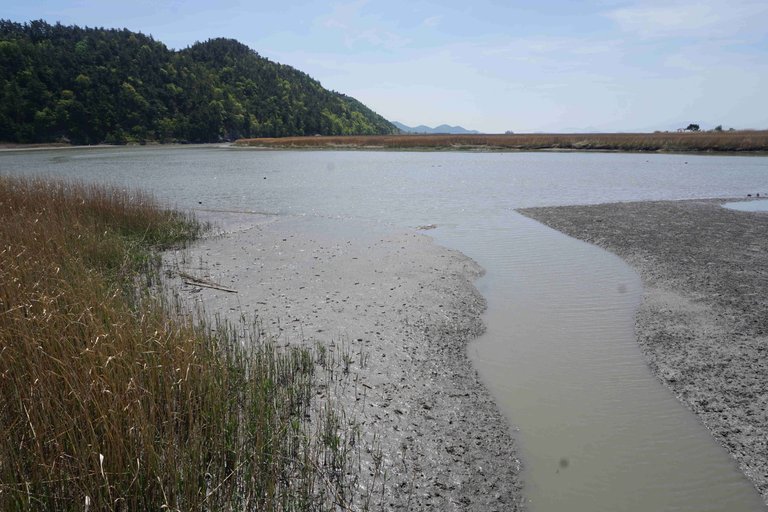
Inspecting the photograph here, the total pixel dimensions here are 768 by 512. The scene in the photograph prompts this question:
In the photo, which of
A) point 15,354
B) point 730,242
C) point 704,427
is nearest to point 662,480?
point 704,427

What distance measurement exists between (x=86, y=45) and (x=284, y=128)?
60.1m

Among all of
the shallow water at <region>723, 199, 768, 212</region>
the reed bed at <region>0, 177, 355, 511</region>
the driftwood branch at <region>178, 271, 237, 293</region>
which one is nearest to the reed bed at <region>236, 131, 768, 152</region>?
the shallow water at <region>723, 199, 768, 212</region>

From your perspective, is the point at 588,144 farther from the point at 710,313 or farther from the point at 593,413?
the point at 593,413

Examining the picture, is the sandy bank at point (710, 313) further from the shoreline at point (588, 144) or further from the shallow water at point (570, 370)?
the shoreline at point (588, 144)

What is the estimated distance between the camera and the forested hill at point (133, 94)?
10862 cm

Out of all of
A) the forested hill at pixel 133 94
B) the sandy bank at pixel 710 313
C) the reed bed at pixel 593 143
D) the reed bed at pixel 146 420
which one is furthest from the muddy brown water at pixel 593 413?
the forested hill at pixel 133 94

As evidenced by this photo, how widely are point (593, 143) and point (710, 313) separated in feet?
212

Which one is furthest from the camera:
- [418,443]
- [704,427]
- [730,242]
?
[730,242]

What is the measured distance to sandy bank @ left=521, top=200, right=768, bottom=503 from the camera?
17.7ft

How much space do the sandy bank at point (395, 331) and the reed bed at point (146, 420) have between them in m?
0.62

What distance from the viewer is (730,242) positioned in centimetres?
1334

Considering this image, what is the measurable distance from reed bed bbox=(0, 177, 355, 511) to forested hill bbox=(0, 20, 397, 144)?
125273 mm

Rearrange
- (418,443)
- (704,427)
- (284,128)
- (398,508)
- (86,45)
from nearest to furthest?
1. (398,508)
2. (418,443)
3. (704,427)
4. (86,45)
5. (284,128)

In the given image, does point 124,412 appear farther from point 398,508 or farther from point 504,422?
point 504,422
